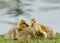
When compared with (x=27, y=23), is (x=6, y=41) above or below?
below

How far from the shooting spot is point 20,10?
1.09 meters

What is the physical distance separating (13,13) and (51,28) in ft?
8.42

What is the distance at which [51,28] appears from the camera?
142 inches

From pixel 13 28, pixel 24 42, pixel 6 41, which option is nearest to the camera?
pixel 24 42

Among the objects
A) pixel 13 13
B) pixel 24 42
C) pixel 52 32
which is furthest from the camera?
pixel 52 32

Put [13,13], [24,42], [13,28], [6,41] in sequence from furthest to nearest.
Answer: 1. [13,28]
2. [6,41]
3. [24,42]
4. [13,13]

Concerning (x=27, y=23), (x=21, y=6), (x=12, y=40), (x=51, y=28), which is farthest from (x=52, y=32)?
(x=21, y=6)

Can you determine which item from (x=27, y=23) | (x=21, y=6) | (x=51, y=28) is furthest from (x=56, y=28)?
(x=21, y=6)

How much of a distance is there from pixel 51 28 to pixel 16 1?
2557mm

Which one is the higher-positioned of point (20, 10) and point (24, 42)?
point (20, 10)

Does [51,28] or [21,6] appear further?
[51,28]

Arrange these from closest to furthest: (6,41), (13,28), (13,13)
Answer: (13,13), (6,41), (13,28)

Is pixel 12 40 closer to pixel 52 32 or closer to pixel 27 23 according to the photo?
pixel 27 23

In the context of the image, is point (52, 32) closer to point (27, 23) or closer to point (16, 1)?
point (27, 23)
